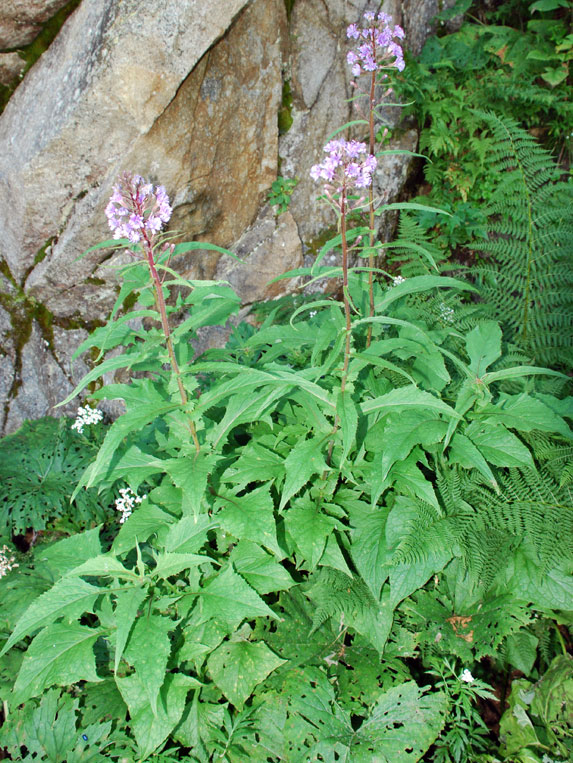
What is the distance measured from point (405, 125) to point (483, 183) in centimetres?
90

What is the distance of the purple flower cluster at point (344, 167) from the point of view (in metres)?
1.67

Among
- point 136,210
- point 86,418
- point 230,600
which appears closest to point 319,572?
point 230,600

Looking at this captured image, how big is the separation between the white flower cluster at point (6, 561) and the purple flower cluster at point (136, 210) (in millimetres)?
1845

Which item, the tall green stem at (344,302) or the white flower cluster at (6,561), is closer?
the tall green stem at (344,302)

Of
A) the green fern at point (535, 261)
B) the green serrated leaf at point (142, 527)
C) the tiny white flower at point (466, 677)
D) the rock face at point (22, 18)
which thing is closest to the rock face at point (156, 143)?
the rock face at point (22, 18)

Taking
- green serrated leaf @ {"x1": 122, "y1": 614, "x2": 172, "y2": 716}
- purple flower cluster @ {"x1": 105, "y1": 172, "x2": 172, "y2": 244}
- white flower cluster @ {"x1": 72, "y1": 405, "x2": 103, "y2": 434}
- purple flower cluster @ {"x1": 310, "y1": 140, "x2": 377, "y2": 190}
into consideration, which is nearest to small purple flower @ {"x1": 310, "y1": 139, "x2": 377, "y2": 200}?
purple flower cluster @ {"x1": 310, "y1": 140, "x2": 377, "y2": 190}

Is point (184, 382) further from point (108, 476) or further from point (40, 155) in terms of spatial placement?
point (40, 155)

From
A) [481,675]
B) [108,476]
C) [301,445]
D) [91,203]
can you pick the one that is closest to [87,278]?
[91,203]

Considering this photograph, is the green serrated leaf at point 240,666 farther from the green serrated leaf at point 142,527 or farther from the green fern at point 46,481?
the green fern at point 46,481

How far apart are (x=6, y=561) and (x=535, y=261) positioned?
3190 mm

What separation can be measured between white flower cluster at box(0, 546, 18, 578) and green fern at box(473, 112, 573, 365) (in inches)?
111

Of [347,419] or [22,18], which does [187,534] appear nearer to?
[347,419]

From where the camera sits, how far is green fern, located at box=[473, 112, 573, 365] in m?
2.85

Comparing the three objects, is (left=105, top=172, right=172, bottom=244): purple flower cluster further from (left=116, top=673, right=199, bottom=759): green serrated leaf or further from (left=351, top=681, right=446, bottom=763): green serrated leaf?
(left=351, top=681, right=446, bottom=763): green serrated leaf
